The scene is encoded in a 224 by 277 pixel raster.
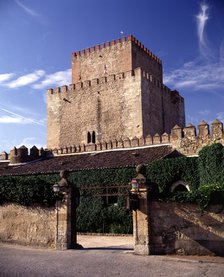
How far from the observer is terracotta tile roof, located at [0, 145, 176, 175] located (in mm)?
21328

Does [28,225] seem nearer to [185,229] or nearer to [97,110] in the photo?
[185,229]

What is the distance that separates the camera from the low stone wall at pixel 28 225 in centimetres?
1292

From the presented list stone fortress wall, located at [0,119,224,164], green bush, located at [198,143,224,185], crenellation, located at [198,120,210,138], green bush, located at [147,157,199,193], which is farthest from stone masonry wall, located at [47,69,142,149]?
green bush, located at [198,143,224,185]

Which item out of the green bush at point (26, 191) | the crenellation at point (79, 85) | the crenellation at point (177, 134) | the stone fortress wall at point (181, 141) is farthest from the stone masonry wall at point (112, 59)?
the green bush at point (26, 191)

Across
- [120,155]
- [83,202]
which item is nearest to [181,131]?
[120,155]

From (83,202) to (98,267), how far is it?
11487 millimetres

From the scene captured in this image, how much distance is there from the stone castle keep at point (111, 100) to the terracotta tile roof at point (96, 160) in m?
5.47

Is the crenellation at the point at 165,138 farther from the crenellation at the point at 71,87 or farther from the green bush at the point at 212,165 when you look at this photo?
the crenellation at the point at 71,87

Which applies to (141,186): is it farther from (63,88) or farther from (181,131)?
(63,88)

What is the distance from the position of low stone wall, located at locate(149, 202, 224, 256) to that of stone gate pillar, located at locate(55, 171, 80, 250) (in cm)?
307

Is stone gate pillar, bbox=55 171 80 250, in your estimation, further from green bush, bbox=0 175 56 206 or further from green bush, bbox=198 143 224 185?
green bush, bbox=198 143 224 185

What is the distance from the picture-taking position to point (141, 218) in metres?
11.2

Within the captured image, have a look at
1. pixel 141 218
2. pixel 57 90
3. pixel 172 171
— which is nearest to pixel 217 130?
pixel 172 171

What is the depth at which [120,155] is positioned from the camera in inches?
917
